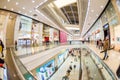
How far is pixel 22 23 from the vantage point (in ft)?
43.7

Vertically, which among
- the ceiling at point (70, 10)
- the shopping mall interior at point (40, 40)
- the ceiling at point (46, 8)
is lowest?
the shopping mall interior at point (40, 40)

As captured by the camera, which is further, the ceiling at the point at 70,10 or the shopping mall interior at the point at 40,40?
the ceiling at the point at 70,10

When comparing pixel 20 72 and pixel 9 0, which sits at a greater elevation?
pixel 9 0

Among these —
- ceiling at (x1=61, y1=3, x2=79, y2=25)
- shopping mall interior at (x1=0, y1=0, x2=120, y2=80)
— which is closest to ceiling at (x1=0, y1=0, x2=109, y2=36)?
shopping mall interior at (x1=0, y1=0, x2=120, y2=80)

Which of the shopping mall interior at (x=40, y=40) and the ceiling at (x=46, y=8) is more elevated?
the ceiling at (x=46, y=8)

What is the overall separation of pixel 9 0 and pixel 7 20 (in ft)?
16.4

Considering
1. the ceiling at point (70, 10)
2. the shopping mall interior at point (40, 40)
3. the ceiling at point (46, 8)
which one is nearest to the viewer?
the shopping mall interior at point (40, 40)

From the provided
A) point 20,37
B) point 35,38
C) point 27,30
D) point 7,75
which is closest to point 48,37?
point 35,38

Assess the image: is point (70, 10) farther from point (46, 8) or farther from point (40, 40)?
point (46, 8)

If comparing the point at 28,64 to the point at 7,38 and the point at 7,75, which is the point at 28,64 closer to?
the point at 7,75

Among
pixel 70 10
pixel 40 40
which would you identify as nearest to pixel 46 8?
pixel 40 40

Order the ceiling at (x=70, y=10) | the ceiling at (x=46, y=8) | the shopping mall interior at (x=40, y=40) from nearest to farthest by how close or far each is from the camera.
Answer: the shopping mall interior at (x=40, y=40) < the ceiling at (x=46, y=8) < the ceiling at (x=70, y=10)

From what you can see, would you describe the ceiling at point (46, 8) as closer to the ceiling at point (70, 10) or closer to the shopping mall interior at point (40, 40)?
the shopping mall interior at point (40, 40)

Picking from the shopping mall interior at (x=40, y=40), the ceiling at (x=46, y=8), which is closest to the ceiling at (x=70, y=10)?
the ceiling at (x=46, y=8)
